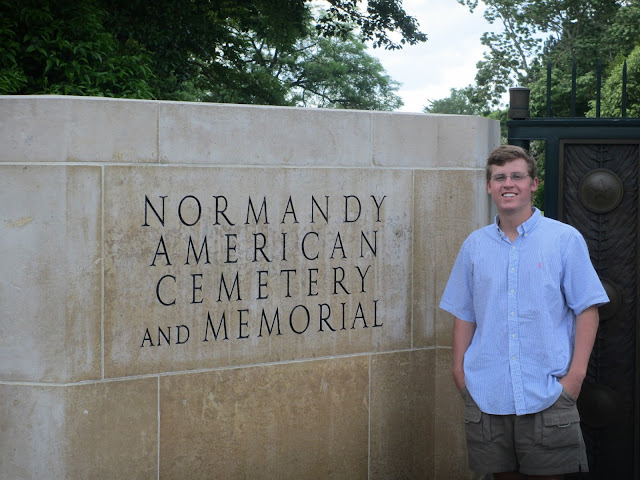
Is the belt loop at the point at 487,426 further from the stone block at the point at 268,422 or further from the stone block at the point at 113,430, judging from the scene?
the stone block at the point at 113,430

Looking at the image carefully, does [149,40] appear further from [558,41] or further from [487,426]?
[558,41]

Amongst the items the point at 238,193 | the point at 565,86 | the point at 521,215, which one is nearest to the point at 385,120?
the point at 238,193

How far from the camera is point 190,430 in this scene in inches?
189

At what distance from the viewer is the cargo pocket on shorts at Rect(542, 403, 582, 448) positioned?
3.94 metres

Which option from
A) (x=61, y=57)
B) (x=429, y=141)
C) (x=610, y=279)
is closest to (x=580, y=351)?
(x=610, y=279)

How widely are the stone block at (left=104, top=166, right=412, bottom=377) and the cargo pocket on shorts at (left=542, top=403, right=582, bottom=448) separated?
1.50 metres

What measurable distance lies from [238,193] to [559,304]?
182 centimetres

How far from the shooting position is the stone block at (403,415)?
529cm

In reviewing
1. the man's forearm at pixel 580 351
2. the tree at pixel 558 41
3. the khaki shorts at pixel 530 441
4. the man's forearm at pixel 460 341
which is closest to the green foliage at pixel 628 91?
the tree at pixel 558 41

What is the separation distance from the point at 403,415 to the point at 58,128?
8.47ft

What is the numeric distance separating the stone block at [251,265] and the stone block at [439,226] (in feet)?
0.27

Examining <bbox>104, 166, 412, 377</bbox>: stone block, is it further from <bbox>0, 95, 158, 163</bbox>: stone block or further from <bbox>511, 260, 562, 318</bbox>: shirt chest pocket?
<bbox>511, 260, 562, 318</bbox>: shirt chest pocket

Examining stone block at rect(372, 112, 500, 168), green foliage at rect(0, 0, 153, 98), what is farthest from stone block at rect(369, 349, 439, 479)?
green foliage at rect(0, 0, 153, 98)

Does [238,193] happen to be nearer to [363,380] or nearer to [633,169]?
[363,380]
